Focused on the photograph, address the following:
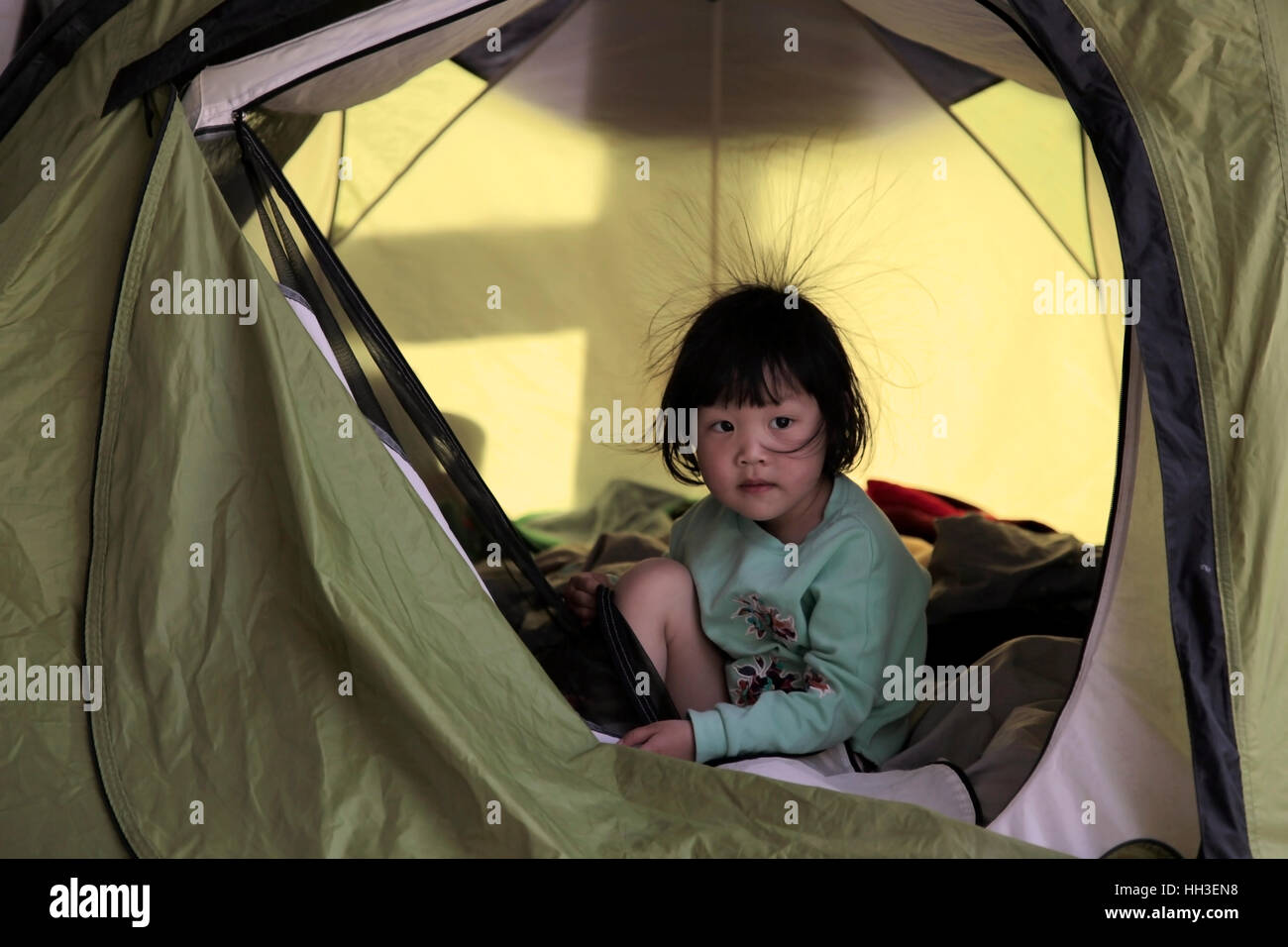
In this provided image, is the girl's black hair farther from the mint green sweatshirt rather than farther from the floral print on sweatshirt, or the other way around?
the floral print on sweatshirt

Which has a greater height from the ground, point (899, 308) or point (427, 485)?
point (899, 308)

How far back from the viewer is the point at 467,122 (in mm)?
2107

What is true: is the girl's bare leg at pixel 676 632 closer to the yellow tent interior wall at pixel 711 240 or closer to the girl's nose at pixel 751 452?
the girl's nose at pixel 751 452

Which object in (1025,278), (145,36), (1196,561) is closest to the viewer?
(1196,561)

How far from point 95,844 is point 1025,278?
1.54 m

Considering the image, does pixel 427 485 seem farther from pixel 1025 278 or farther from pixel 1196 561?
pixel 1025 278

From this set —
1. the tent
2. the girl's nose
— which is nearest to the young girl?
the girl's nose

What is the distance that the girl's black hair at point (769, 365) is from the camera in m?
1.47

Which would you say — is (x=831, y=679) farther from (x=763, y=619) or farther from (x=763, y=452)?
(x=763, y=452)

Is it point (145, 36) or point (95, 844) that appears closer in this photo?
point (95, 844)

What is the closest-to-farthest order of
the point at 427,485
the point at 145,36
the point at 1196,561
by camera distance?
1. the point at 1196,561
2. the point at 145,36
3. the point at 427,485
